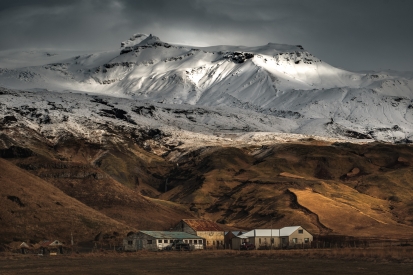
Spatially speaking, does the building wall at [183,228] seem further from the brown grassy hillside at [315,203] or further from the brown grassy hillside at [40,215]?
the brown grassy hillside at [315,203]

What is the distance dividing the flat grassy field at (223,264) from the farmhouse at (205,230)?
33.7 m

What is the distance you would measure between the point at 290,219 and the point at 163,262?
71270 mm

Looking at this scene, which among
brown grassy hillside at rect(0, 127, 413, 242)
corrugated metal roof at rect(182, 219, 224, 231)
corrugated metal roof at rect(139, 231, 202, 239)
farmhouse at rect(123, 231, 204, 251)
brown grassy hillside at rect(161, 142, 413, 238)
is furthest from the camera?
brown grassy hillside at rect(0, 127, 413, 242)

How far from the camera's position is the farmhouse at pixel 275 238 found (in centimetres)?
11544

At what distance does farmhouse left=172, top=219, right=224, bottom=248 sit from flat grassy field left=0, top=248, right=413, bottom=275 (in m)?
33.7

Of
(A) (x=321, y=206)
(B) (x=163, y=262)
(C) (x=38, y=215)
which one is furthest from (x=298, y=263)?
(A) (x=321, y=206)

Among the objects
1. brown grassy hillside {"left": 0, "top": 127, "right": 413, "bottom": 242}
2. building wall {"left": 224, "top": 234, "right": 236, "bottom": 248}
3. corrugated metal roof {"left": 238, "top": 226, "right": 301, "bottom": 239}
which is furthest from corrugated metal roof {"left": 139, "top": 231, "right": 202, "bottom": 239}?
brown grassy hillside {"left": 0, "top": 127, "right": 413, "bottom": 242}

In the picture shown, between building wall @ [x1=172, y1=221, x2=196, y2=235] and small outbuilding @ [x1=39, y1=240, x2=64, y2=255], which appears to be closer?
small outbuilding @ [x1=39, y1=240, x2=64, y2=255]

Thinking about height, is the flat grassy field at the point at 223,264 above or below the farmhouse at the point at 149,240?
below

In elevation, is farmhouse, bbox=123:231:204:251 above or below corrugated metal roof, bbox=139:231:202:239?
below

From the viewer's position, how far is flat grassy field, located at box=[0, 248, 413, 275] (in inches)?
2628

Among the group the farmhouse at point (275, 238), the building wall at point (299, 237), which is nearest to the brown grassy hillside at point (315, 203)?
the building wall at point (299, 237)

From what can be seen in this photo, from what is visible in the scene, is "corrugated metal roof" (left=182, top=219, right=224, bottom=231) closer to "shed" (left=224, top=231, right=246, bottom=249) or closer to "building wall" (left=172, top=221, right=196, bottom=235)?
"building wall" (left=172, top=221, right=196, bottom=235)

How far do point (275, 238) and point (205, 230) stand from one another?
47.2ft
